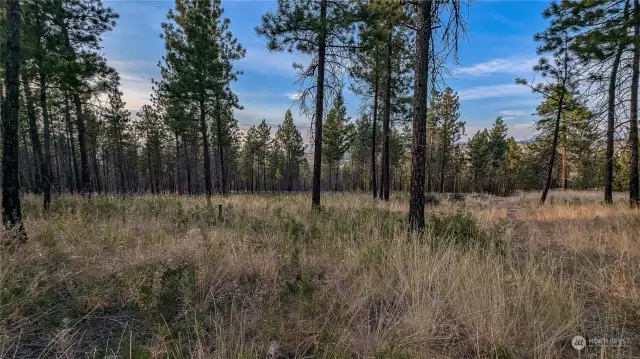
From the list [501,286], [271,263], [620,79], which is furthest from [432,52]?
[620,79]

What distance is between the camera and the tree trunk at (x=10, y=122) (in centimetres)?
418

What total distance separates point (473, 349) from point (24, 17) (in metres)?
13.7

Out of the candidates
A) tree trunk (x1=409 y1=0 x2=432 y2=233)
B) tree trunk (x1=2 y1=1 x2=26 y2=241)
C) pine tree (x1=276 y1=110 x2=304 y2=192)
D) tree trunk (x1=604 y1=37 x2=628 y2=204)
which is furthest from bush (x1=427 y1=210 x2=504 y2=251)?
pine tree (x1=276 y1=110 x2=304 y2=192)

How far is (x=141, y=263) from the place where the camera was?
3.45 meters

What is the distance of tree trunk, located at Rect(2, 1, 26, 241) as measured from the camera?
4.18 meters

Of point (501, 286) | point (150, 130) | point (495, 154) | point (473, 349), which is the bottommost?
point (473, 349)

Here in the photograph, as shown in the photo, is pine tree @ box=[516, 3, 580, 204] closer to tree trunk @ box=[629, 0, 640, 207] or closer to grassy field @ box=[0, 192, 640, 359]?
tree trunk @ box=[629, 0, 640, 207]

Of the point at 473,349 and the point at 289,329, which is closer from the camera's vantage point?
the point at 473,349

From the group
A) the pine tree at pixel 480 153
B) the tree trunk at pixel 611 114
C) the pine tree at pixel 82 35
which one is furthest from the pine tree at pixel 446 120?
the pine tree at pixel 82 35

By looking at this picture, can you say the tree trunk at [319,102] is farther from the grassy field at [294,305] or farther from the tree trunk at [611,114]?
the tree trunk at [611,114]

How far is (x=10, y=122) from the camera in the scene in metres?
4.25

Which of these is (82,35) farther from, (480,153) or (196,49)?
(480,153)

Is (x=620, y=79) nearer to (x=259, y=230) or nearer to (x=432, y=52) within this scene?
(x=432, y=52)

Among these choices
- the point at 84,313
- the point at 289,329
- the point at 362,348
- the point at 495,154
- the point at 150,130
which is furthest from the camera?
the point at 495,154
